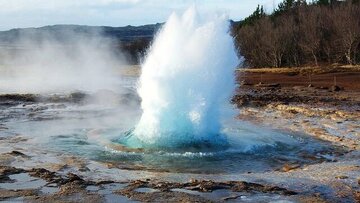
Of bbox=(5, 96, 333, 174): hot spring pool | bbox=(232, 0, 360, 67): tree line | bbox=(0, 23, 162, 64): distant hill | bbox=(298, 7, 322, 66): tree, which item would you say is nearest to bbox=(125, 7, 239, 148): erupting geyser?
bbox=(5, 96, 333, 174): hot spring pool

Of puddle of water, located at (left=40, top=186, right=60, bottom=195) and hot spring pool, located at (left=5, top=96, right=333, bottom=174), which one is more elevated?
puddle of water, located at (left=40, top=186, right=60, bottom=195)

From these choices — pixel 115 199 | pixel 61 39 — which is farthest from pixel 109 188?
pixel 61 39

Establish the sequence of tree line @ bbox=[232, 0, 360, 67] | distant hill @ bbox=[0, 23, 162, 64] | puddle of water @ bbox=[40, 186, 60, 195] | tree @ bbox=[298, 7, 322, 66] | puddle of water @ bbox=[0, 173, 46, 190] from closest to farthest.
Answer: puddle of water @ bbox=[40, 186, 60, 195] < puddle of water @ bbox=[0, 173, 46, 190] < tree line @ bbox=[232, 0, 360, 67] < tree @ bbox=[298, 7, 322, 66] < distant hill @ bbox=[0, 23, 162, 64]

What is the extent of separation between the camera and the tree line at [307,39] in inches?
1795

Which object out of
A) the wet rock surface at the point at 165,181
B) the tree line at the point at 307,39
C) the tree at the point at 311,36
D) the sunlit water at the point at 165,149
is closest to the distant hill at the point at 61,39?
the tree line at the point at 307,39

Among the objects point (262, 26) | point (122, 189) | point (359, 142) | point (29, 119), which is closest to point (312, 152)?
point (359, 142)

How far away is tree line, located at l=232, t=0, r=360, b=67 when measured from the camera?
45594 millimetres

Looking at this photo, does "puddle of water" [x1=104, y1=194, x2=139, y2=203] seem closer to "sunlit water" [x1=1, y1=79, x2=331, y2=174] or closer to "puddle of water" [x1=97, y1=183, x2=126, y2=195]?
"puddle of water" [x1=97, y1=183, x2=126, y2=195]

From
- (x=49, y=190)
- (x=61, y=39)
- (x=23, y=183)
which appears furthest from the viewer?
(x=61, y=39)

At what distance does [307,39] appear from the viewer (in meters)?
49.4

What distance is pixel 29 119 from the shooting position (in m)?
17.2

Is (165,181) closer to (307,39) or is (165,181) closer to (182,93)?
(182,93)

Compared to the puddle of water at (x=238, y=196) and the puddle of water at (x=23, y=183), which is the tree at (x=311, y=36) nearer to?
the puddle of water at (x=238, y=196)

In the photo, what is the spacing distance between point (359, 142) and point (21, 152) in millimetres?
8086
